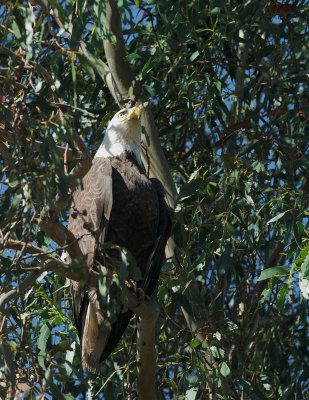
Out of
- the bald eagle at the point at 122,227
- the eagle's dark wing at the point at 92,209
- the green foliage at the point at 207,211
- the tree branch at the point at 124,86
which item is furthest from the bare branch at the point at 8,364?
the tree branch at the point at 124,86

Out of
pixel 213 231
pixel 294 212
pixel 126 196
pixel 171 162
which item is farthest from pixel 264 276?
pixel 171 162

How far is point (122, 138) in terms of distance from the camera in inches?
151

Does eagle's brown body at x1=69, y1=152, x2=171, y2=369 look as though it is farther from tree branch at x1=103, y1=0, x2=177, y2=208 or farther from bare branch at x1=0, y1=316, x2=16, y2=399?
bare branch at x1=0, y1=316, x2=16, y2=399

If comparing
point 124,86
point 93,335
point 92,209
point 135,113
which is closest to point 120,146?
point 135,113

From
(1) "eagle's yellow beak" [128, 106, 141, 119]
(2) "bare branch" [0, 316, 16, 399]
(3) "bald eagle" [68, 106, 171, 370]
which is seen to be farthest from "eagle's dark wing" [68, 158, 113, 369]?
(2) "bare branch" [0, 316, 16, 399]

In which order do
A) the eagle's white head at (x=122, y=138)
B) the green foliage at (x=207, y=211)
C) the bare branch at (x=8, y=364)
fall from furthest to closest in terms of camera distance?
1. the eagle's white head at (x=122, y=138)
2. the green foliage at (x=207, y=211)
3. the bare branch at (x=8, y=364)

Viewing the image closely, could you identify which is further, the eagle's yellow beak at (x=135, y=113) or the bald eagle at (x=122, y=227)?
the eagle's yellow beak at (x=135, y=113)

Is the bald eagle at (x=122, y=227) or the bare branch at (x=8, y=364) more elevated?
the bald eagle at (x=122, y=227)

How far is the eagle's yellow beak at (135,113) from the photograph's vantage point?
12.0 feet

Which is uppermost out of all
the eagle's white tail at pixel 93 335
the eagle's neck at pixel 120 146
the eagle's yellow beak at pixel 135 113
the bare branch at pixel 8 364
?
the eagle's yellow beak at pixel 135 113

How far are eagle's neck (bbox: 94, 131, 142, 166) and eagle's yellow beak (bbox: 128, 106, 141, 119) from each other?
15 cm

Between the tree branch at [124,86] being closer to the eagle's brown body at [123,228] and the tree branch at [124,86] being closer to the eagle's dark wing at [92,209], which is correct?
the eagle's brown body at [123,228]

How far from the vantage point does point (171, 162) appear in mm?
4172

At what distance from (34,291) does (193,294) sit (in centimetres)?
74
